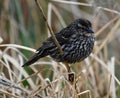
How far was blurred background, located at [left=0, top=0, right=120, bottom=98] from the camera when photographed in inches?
139

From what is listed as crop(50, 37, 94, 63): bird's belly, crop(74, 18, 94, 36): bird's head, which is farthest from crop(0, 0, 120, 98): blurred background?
crop(74, 18, 94, 36): bird's head

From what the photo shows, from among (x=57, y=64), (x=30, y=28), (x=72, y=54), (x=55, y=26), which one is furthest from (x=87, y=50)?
(x=55, y=26)

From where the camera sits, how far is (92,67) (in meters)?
4.16

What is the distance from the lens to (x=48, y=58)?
4629 mm

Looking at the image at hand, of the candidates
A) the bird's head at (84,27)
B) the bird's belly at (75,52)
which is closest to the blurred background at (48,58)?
the bird's belly at (75,52)

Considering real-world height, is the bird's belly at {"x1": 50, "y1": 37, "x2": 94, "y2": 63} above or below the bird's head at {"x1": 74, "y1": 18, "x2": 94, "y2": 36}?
below

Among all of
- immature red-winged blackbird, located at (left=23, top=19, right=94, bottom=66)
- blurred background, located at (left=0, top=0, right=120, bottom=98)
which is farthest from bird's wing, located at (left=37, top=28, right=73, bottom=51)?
blurred background, located at (left=0, top=0, right=120, bottom=98)

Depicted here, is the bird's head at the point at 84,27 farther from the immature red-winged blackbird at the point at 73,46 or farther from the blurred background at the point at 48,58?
the blurred background at the point at 48,58

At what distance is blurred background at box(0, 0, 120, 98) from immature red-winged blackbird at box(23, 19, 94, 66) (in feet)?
0.35

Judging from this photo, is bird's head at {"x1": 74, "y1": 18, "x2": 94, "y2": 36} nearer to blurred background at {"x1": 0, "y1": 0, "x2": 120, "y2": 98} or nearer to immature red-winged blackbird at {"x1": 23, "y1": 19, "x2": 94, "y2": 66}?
immature red-winged blackbird at {"x1": 23, "y1": 19, "x2": 94, "y2": 66}

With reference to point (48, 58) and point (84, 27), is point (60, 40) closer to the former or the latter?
point (84, 27)

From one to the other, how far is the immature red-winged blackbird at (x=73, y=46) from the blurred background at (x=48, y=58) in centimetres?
11

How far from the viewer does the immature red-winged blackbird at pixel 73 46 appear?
344 cm

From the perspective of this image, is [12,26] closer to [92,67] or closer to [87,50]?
[92,67]
